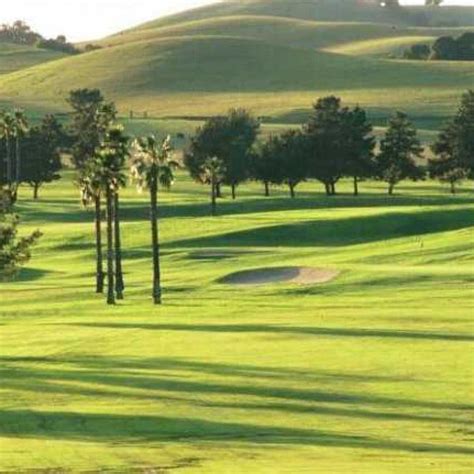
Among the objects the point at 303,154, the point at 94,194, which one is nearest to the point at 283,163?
the point at 303,154

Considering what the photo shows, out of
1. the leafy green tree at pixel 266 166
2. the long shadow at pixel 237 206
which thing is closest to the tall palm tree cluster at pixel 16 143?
the long shadow at pixel 237 206

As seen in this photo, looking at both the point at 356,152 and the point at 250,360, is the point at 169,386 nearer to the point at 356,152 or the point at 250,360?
the point at 250,360

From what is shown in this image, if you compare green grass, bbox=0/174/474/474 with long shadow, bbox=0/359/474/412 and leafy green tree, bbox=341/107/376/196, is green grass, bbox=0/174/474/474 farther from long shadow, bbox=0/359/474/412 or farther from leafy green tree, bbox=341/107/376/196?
leafy green tree, bbox=341/107/376/196

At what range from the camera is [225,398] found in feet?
144

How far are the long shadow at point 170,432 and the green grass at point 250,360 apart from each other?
0.07 m

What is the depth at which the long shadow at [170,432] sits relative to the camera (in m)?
35.8

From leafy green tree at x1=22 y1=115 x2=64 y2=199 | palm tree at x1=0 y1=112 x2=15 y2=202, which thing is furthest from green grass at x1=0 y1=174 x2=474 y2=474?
leafy green tree at x1=22 y1=115 x2=64 y2=199

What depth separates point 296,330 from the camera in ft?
200

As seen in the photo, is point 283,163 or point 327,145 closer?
point 283,163

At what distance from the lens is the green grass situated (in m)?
35.2

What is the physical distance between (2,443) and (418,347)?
20.8 m

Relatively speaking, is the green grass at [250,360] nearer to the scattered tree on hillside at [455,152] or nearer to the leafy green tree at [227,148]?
the scattered tree on hillside at [455,152]

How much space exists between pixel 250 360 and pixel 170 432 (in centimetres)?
1445

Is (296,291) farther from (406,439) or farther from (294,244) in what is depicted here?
(406,439)
